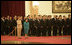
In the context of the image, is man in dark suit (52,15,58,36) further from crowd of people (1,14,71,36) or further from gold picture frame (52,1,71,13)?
gold picture frame (52,1,71,13)

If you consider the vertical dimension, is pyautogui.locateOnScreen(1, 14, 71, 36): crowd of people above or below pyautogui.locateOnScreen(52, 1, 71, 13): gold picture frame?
below

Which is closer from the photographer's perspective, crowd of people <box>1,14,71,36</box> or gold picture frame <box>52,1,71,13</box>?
crowd of people <box>1,14,71,36</box>

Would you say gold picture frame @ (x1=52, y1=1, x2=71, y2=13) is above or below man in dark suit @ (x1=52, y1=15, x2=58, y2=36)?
above

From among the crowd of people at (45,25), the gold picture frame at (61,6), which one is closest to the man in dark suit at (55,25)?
the crowd of people at (45,25)

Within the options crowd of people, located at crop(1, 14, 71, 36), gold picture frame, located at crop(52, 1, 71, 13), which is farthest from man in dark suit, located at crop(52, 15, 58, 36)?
gold picture frame, located at crop(52, 1, 71, 13)

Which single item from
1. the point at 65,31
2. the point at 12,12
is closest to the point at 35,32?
the point at 65,31

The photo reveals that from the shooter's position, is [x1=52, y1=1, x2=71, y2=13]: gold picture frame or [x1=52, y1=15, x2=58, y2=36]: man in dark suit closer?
[x1=52, y1=15, x2=58, y2=36]: man in dark suit

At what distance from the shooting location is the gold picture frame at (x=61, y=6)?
15.3 meters

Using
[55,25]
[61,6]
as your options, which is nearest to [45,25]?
[55,25]

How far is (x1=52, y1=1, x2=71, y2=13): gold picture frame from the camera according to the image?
50.1ft

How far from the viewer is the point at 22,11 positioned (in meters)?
16.3

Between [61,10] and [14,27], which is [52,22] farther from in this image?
[61,10]

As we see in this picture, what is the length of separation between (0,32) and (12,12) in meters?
4.35

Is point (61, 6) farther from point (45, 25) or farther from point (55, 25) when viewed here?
point (45, 25)
